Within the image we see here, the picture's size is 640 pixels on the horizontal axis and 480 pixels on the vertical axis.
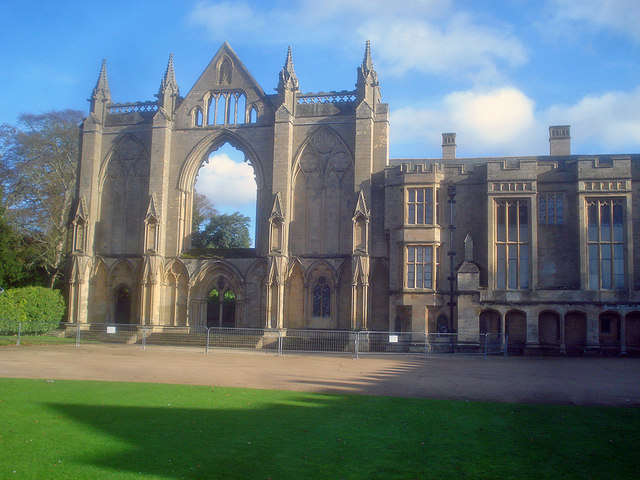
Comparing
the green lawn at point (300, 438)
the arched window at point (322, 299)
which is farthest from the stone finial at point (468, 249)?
the green lawn at point (300, 438)

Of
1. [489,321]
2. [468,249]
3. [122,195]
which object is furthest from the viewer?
[122,195]

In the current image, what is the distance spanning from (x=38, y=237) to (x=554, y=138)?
1387 inches

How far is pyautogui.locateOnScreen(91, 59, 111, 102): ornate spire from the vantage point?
4103 cm

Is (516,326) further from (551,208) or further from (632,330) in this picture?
(551,208)

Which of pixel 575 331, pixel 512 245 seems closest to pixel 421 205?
pixel 512 245

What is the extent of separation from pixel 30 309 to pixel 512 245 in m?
27.0

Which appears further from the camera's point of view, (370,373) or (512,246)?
(512,246)

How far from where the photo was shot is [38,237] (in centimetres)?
4391

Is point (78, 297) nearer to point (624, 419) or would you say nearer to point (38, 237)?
point (38, 237)

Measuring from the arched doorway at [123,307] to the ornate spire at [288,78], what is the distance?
1636 centimetres

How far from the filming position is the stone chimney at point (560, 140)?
3822 centimetres

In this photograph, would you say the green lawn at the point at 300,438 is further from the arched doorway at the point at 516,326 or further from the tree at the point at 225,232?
the tree at the point at 225,232

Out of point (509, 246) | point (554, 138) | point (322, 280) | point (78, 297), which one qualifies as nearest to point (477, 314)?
point (509, 246)

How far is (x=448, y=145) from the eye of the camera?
4222 centimetres
